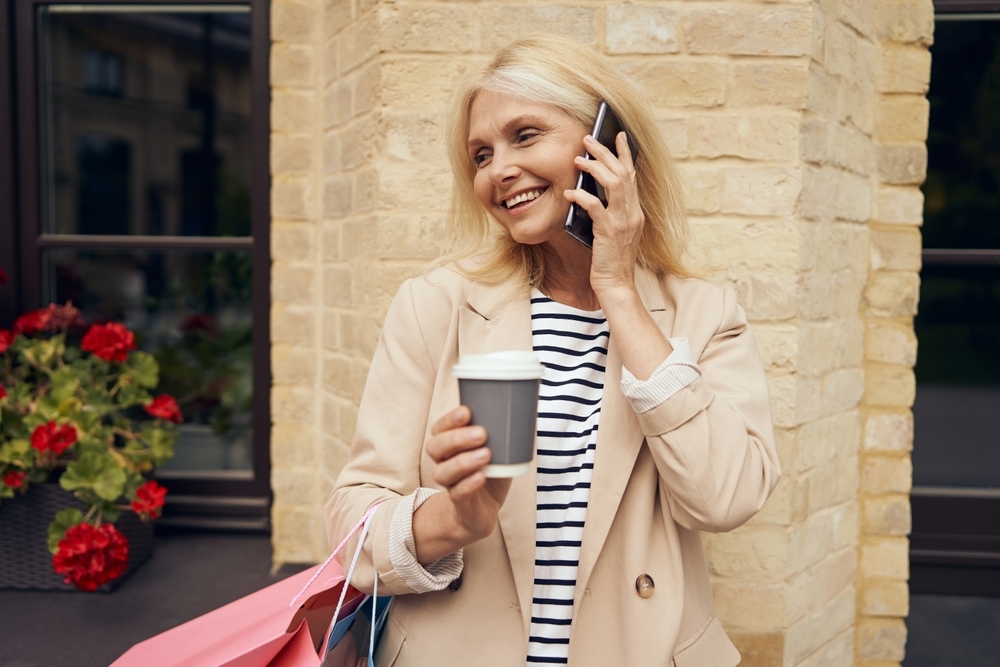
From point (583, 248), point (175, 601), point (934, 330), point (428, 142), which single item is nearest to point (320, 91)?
point (428, 142)

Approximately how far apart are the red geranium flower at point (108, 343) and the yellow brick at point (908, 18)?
9.04 ft

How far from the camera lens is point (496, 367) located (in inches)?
39.4

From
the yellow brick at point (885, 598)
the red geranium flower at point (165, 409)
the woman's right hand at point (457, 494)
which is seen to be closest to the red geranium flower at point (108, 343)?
the red geranium flower at point (165, 409)

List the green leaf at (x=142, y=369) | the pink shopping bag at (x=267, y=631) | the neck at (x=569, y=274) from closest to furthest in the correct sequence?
1. the pink shopping bag at (x=267, y=631)
2. the neck at (x=569, y=274)
3. the green leaf at (x=142, y=369)

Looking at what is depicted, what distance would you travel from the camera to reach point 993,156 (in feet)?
9.67

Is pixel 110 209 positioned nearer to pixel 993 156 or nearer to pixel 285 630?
pixel 285 630

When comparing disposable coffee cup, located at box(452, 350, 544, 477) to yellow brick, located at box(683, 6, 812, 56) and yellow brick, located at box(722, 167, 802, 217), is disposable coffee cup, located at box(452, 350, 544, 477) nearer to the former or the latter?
yellow brick, located at box(722, 167, 802, 217)

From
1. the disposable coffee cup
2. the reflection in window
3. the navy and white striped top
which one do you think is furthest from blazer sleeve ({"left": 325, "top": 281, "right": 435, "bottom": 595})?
the reflection in window

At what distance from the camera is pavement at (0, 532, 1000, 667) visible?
2279mm

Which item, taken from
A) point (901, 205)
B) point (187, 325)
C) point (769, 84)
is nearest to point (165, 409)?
point (187, 325)

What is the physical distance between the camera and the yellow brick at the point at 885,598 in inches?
102

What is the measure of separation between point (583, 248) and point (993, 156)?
2224 millimetres

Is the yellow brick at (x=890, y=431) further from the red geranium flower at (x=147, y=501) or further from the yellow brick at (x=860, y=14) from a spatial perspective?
the red geranium flower at (x=147, y=501)

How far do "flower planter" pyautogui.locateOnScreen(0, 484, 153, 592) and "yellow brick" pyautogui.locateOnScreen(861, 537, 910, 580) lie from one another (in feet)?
8.19
